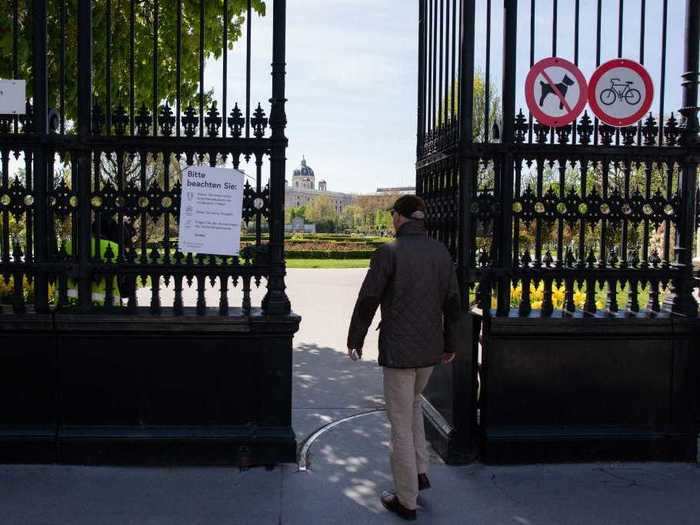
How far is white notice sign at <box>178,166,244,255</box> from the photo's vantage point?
16.9ft

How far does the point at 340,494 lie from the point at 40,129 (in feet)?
11.1

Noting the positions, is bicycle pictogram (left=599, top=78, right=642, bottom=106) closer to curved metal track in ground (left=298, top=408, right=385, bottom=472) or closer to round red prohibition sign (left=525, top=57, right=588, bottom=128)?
round red prohibition sign (left=525, top=57, right=588, bottom=128)

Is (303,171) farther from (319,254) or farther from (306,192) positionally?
(319,254)

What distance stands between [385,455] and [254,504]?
1361 millimetres

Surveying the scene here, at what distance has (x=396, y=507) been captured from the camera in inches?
175

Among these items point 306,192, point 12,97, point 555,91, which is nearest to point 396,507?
point 555,91

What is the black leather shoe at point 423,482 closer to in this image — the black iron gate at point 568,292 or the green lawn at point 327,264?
the black iron gate at point 568,292

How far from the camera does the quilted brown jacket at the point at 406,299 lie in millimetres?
4352

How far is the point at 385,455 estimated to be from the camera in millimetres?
5559

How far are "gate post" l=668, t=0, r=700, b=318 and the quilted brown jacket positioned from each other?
222 cm

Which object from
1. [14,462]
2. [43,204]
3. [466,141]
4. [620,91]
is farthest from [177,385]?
[620,91]

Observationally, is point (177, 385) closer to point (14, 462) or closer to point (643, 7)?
point (14, 462)

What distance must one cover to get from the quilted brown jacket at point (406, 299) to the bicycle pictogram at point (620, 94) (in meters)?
2.05

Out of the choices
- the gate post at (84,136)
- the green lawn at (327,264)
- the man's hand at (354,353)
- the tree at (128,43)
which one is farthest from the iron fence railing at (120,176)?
the green lawn at (327,264)
